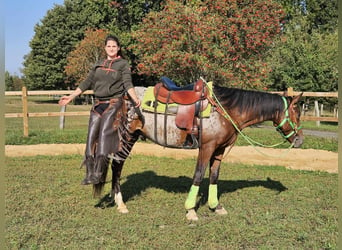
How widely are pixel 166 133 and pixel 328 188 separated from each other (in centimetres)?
344

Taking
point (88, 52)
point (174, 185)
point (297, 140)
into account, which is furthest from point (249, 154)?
point (88, 52)

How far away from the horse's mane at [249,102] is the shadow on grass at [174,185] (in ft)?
5.50

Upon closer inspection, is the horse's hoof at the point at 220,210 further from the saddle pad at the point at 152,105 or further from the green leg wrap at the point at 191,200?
the saddle pad at the point at 152,105

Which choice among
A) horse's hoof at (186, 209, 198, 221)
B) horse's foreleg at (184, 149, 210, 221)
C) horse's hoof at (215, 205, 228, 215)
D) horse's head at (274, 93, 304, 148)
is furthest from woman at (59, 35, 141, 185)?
horse's head at (274, 93, 304, 148)

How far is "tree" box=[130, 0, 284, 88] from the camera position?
13125 millimetres

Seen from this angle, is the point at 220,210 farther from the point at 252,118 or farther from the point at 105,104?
the point at 105,104

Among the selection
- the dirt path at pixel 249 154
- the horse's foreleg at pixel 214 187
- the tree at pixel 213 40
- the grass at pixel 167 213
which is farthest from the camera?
the tree at pixel 213 40

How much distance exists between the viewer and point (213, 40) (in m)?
14.1

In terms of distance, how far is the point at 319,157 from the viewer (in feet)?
29.0

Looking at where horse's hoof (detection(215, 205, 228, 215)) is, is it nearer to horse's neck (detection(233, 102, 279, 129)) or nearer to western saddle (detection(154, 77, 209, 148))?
western saddle (detection(154, 77, 209, 148))

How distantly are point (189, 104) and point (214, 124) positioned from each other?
0.44 m

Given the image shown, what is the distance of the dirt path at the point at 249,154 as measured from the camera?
27.4 feet

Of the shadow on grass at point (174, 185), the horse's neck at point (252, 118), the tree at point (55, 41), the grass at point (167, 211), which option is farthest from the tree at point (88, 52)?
the horse's neck at point (252, 118)

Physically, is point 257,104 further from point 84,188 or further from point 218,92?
point 84,188
